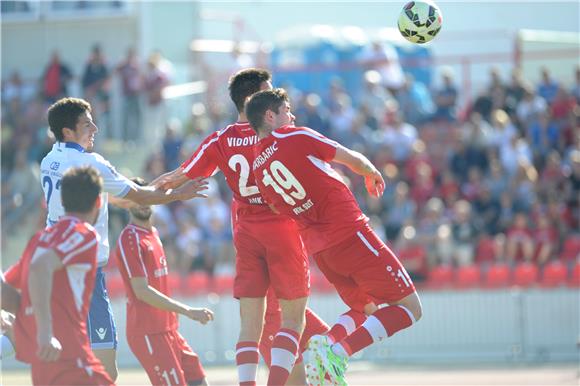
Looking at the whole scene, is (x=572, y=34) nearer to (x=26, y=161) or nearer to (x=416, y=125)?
(x=416, y=125)

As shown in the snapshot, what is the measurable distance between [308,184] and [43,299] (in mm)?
2625

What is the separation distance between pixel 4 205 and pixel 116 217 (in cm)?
336

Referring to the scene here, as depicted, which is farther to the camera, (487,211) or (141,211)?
(487,211)

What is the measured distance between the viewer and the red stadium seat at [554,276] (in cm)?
1739

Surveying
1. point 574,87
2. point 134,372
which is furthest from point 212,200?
point 574,87

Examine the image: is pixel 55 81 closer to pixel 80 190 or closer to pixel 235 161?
pixel 235 161

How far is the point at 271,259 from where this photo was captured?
9.19 metres

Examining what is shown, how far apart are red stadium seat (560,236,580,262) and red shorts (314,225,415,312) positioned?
9.08 m

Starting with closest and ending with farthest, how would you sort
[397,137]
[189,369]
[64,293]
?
[64,293] → [189,369] → [397,137]

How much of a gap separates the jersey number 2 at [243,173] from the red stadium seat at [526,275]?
30.1ft

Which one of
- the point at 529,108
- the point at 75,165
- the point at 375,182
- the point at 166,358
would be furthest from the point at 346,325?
the point at 529,108

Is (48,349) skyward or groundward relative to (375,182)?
groundward

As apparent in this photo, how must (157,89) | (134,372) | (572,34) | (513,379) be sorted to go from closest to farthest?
(513,379) → (134,372) → (157,89) → (572,34)

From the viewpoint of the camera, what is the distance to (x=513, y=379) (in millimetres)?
14398
